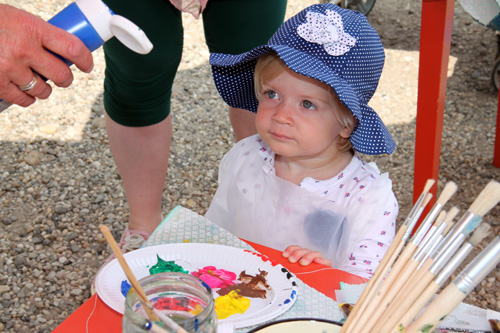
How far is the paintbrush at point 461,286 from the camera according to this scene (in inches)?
17.3

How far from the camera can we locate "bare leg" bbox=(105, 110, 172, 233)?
1591 mm

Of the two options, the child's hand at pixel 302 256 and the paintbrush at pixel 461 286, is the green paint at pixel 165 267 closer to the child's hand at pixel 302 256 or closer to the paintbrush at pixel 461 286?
the child's hand at pixel 302 256

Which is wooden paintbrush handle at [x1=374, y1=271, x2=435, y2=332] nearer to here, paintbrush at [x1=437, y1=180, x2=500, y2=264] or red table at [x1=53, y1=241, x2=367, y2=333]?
paintbrush at [x1=437, y1=180, x2=500, y2=264]

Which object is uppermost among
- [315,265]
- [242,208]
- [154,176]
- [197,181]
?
[315,265]

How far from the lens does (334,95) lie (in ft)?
4.19

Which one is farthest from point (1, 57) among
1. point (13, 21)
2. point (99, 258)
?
point (99, 258)

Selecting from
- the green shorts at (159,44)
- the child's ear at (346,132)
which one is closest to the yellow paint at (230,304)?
the child's ear at (346,132)

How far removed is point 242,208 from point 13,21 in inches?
29.4

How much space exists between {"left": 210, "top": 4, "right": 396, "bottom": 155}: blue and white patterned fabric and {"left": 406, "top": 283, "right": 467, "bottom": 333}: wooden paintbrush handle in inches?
28.4

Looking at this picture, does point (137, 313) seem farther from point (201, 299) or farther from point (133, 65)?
point (133, 65)

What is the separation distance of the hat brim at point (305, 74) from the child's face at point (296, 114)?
2.2 inches

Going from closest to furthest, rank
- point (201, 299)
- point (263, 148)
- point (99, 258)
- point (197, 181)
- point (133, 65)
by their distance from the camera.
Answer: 1. point (201, 299)
2. point (133, 65)
3. point (263, 148)
4. point (99, 258)
5. point (197, 181)

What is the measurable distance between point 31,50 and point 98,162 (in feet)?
5.56

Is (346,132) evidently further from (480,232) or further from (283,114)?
(480,232)
